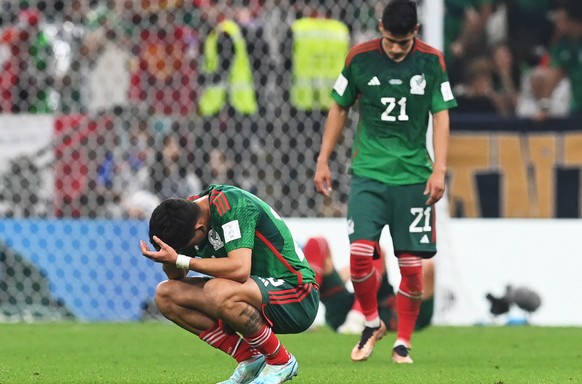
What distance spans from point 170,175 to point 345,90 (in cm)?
406

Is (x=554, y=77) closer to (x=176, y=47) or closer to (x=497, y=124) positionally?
(x=497, y=124)

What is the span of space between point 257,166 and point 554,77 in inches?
146

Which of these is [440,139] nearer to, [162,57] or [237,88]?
[237,88]

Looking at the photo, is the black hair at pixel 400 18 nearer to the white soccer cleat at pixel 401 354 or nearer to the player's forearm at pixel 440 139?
the player's forearm at pixel 440 139

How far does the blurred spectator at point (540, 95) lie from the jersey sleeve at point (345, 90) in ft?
18.2

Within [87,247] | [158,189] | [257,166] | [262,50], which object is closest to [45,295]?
[87,247]

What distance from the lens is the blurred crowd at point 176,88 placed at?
11.2 meters

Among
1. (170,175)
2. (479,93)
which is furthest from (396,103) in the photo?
(479,93)

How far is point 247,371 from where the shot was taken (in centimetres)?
547

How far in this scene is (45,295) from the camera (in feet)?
35.5

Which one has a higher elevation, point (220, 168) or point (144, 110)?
point (144, 110)

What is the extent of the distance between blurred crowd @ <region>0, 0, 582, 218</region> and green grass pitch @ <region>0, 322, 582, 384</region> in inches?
59.9

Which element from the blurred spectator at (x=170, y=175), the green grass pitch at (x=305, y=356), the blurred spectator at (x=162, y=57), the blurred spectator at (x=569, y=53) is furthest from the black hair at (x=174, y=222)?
the blurred spectator at (x=569, y=53)

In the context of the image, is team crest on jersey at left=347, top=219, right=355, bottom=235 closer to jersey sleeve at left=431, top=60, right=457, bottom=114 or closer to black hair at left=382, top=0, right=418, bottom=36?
jersey sleeve at left=431, top=60, right=457, bottom=114
